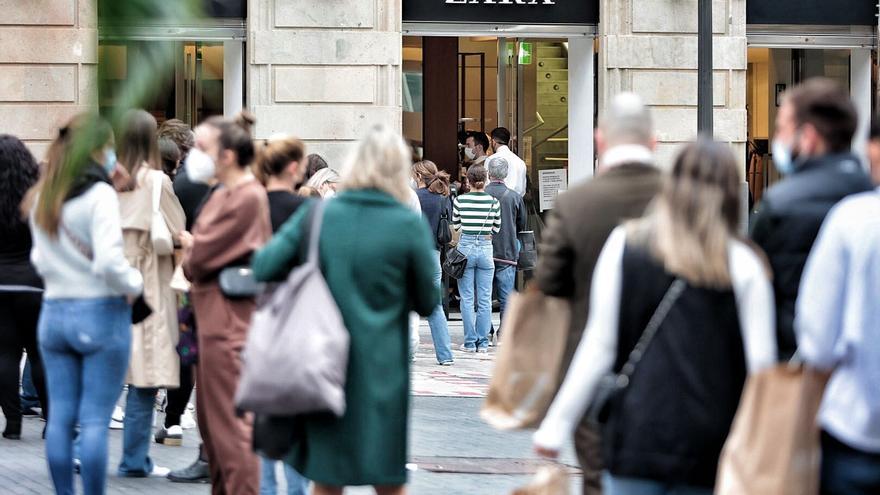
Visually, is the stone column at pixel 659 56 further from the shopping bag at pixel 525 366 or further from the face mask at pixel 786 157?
the face mask at pixel 786 157

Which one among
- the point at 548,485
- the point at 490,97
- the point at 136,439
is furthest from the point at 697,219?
the point at 490,97

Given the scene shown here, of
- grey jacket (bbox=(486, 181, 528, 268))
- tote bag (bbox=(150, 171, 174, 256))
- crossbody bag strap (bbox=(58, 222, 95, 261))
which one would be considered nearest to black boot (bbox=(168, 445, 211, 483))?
tote bag (bbox=(150, 171, 174, 256))

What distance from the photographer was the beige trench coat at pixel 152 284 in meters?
8.24

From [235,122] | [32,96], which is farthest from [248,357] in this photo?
[32,96]

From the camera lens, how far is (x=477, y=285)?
587 inches

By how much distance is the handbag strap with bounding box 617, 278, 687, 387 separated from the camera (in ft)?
13.3

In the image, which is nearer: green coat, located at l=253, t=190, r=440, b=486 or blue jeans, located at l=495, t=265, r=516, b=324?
green coat, located at l=253, t=190, r=440, b=486

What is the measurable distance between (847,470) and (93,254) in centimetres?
353

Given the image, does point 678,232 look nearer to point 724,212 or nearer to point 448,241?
point 724,212

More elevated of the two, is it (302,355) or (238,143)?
(238,143)

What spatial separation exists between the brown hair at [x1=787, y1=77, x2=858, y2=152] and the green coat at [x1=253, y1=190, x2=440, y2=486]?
1.48 metres

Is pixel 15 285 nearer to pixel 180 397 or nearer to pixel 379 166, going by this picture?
pixel 180 397

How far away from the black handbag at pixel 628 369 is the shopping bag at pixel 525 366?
73 centimetres

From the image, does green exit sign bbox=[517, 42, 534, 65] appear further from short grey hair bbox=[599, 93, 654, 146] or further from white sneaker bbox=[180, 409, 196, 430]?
short grey hair bbox=[599, 93, 654, 146]
